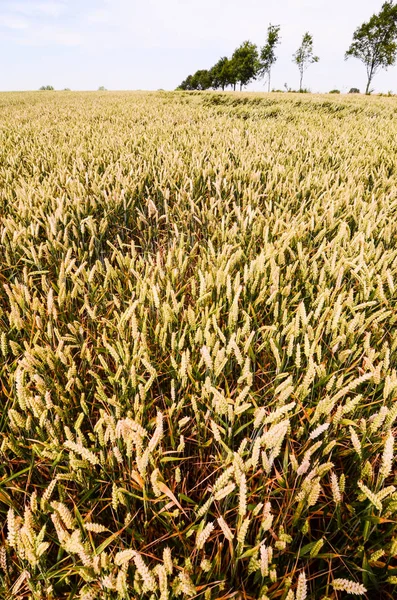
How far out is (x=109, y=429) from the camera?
0.87 m

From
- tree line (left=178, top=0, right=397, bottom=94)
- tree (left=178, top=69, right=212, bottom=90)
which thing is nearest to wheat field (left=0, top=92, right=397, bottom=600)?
tree line (left=178, top=0, right=397, bottom=94)

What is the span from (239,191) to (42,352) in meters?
2.13

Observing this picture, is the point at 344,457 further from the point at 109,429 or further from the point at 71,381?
the point at 71,381

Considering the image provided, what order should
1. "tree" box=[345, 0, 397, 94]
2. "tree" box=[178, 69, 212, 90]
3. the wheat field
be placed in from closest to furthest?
the wheat field
"tree" box=[345, 0, 397, 94]
"tree" box=[178, 69, 212, 90]

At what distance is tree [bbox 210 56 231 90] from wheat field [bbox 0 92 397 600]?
2169 inches

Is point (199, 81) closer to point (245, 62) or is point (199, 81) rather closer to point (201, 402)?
point (245, 62)

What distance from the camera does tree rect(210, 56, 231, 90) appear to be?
159 feet

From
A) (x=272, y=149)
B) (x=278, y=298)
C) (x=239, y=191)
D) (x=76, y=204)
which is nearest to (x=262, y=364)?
(x=278, y=298)

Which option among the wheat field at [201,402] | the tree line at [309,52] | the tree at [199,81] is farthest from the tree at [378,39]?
the wheat field at [201,402]

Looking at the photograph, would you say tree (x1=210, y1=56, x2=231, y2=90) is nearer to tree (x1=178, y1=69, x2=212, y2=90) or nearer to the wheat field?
tree (x1=178, y1=69, x2=212, y2=90)

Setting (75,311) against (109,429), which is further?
(75,311)

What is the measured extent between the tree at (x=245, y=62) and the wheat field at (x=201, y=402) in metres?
51.6

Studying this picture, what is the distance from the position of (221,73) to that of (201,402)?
58.9 metres

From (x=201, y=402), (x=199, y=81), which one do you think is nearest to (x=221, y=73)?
(x=199, y=81)
